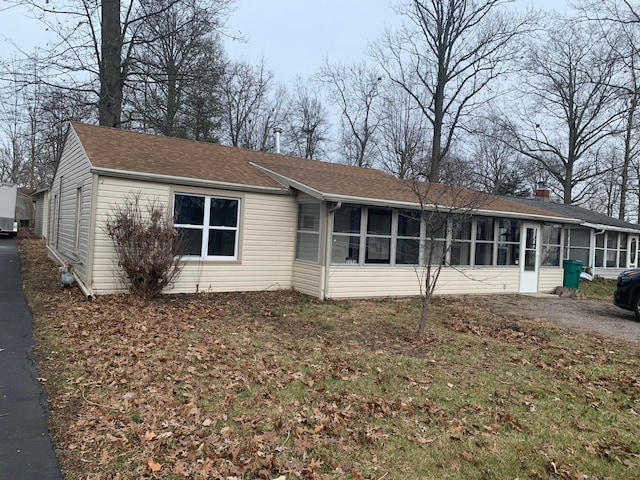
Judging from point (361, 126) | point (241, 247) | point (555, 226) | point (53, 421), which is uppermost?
point (361, 126)

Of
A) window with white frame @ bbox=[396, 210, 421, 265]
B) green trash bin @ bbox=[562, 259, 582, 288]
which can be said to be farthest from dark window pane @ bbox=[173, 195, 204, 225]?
green trash bin @ bbox=[562, 259, 582, 288]

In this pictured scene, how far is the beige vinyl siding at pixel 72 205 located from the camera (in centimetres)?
1009

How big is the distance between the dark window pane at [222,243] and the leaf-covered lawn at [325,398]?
2.55 m

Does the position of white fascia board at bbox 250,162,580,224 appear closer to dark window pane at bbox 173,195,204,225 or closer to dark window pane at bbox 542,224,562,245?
dark window pane at bbox 542,224,562,245

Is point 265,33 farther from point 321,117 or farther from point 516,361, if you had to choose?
point 516,361

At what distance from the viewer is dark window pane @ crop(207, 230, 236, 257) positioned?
1066 centimetres

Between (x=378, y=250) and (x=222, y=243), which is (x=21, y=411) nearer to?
(x=222, y=243)

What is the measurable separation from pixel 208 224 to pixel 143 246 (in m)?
1.92

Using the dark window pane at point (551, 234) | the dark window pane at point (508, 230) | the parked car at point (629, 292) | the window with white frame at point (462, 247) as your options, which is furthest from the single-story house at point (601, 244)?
the parked car at point (629, 292)

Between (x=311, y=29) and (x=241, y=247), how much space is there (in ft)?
46.5

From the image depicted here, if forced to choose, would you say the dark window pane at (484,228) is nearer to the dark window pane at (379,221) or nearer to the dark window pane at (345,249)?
the dark window pane at (379,221)

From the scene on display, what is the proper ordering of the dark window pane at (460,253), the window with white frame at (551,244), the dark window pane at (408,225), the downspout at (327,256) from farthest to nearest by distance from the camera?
the window with white frame at (551,244)
the dark window pane at (460,253)
the dark window pane at (408,225)
the downspout at (327,256)

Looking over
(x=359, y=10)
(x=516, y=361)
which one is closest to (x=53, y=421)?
(x=516, y=361)

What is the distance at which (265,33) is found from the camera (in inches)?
845
